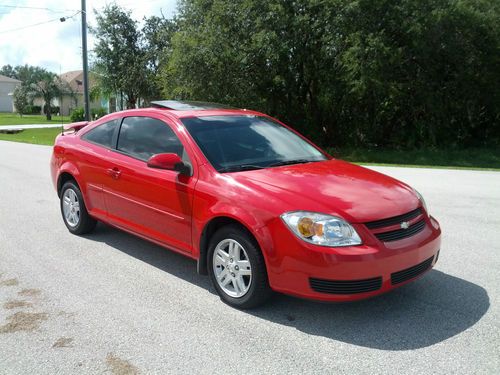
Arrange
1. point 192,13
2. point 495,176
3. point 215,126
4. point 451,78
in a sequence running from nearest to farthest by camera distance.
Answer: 1. point 215,126
2. point 495,176
3. point 451,78
4. point 192,13

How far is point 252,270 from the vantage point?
3840mm

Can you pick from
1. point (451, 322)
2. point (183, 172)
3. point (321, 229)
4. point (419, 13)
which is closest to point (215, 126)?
point (183, 172)

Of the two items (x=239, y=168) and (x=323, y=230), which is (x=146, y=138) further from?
(x=323, y=230)

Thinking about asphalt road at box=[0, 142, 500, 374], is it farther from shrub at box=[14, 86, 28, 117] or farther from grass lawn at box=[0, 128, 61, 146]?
shrub at box=[14, 86, 28, 117]

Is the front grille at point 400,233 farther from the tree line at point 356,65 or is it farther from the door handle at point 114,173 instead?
the tree line at point 356,65

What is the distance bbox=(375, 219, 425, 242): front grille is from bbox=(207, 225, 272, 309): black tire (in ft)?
3.02

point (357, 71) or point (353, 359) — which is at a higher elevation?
point (357, 71)

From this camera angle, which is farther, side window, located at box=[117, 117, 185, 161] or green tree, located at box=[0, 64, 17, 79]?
green tree, located at box=[0, 64, 17, 79]

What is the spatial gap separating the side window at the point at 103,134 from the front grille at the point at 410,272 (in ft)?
11.3

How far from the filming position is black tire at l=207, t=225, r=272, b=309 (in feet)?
12.5

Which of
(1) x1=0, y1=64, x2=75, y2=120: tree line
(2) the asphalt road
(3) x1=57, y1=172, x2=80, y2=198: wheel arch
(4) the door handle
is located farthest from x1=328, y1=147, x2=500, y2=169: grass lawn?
(1) x1=0, y1=64, x2=75, y2=120: tree line

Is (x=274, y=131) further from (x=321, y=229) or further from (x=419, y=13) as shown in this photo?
(x=419, y=13)

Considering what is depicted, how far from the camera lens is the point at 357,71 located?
69.9 ft

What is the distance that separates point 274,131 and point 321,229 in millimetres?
1911
